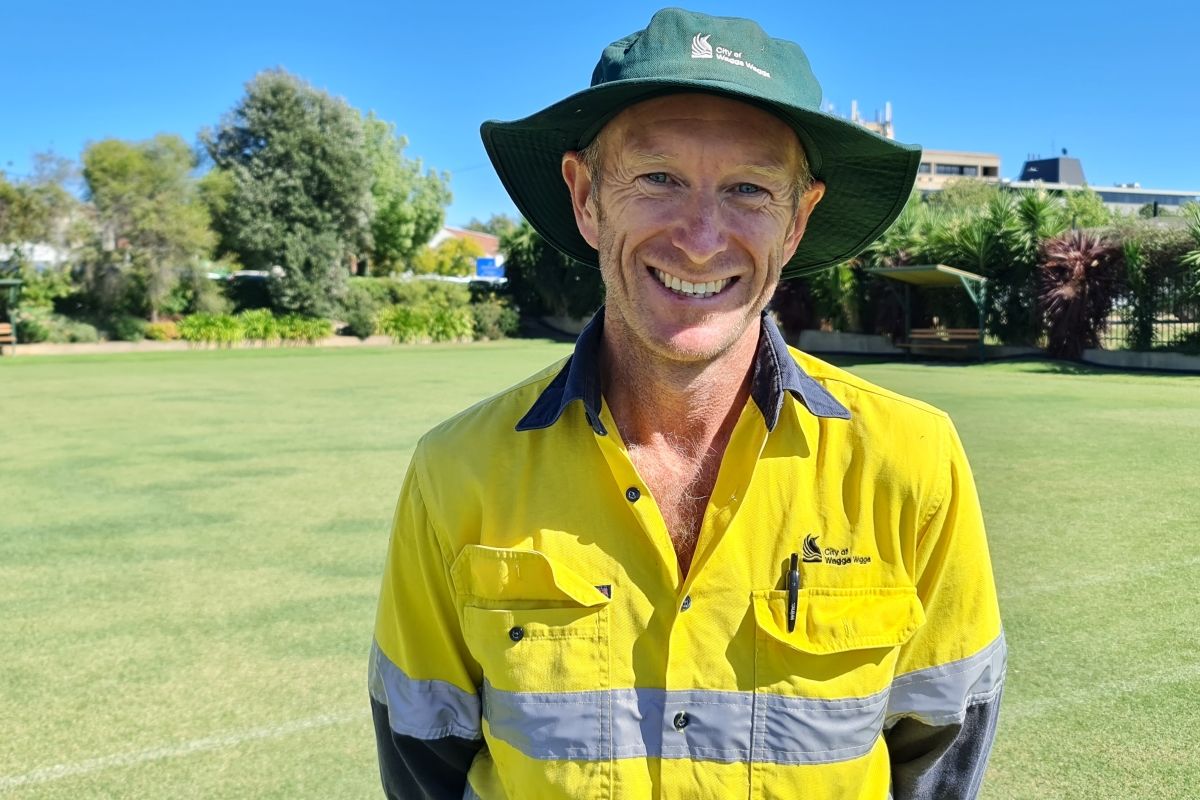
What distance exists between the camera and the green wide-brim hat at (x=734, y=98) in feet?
5.89

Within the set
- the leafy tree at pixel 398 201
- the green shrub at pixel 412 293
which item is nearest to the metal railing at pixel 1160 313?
the green shrub at pixel 412 293

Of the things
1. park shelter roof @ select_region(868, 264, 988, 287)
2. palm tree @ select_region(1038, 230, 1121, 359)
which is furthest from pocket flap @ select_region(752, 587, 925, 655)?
palm tree @ select_region(1038, 230, 1121, 359)

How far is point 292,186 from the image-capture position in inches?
1578

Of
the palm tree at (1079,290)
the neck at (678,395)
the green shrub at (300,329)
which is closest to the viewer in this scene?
the neck at (678,395)

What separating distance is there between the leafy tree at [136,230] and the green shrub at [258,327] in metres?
2.78

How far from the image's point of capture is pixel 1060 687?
425cm

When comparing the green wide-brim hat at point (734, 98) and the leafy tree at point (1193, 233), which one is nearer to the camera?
the green wide-brim hat at point (734, 98)

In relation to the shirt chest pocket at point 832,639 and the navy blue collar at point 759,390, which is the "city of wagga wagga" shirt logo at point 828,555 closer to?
the shirt chest pocket at point 832,639

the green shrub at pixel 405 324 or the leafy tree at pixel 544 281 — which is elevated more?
the leafy tree at pixel 544 281

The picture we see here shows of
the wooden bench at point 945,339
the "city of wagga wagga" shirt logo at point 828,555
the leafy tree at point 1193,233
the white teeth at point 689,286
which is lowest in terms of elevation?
the wooden bench at point 945,339

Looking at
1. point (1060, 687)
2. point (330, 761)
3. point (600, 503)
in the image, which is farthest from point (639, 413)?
point (1060, 687)

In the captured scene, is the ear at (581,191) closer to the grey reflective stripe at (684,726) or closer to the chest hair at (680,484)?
the chest hair at (680,484)

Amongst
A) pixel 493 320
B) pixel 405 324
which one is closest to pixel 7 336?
pixel 405 324

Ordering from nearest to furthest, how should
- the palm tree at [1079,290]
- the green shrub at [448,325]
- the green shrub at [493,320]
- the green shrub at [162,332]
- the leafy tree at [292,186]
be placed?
the palm tree at [1079,290], the green shrub at [162,332], the leafy tree at [292,186], the green shrub at [448,325], the green shrub at [493,320]
